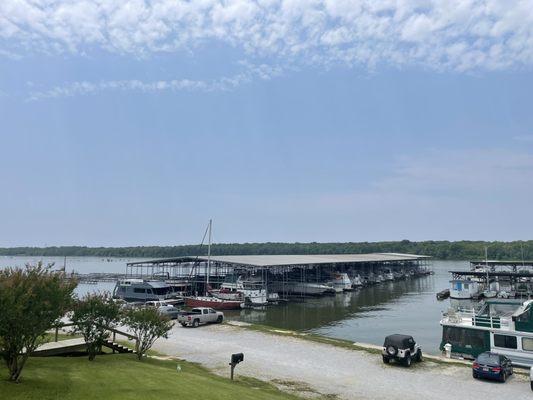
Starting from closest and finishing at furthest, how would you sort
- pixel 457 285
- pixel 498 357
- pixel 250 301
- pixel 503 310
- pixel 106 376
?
pixel 106 376 < pixel 498 357 < pixel 503 310 < pixel 250 301 < pixel 457 285

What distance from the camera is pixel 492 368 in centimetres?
2309

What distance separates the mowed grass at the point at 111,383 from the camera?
14.6 m

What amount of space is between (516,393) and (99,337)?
19417mm

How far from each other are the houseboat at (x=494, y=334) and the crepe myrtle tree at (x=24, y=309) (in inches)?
1023

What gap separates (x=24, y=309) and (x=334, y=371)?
15.9 meters

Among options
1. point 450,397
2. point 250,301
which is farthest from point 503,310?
point 250,301

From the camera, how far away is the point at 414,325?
50.6 metres

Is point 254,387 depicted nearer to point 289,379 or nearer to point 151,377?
point 289,379

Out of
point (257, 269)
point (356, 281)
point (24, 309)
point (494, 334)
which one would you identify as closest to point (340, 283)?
point (356, 281)

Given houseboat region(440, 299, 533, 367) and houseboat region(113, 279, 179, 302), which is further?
houseboat region(113, 279, 179, 302)

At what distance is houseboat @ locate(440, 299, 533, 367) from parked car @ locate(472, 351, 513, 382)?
4.99 m

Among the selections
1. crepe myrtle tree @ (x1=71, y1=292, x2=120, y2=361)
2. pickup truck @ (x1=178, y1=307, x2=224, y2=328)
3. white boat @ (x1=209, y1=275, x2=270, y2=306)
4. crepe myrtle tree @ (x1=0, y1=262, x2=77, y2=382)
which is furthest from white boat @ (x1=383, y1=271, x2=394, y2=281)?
crepe myrtle tree @ (x1=0, y1=262, x2=77, y2=382)

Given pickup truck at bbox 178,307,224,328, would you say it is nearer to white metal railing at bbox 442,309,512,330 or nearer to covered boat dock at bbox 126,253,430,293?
white metal railing at bbox 442,309,512,330

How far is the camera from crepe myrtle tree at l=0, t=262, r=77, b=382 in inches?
563
